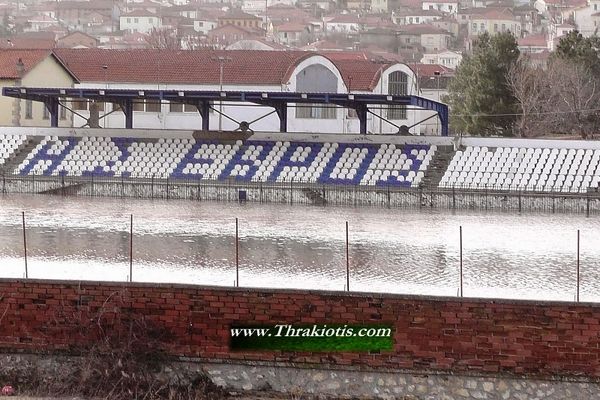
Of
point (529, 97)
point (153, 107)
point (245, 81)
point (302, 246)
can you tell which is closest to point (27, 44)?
point (153, 107)

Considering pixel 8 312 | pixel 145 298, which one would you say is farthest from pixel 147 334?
pixel 8 312

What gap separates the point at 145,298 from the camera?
903 inches

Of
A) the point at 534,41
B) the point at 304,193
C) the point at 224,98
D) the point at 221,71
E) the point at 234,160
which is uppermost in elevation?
the point at 534,41

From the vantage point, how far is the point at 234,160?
5081cm

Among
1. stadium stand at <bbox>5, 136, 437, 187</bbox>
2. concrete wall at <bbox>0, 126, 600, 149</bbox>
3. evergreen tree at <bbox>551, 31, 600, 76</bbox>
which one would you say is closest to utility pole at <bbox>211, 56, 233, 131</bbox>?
concrete wall at <bbox>0, 126, 600, 149</bbox>

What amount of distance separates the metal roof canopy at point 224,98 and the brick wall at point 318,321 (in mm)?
27932

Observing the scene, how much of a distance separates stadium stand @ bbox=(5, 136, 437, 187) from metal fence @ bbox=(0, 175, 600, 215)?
1002mm

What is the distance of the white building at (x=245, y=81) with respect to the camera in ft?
201

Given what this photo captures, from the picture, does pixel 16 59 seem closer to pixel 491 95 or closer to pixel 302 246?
pixel 491 95

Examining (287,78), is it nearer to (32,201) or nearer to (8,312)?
(32,201)

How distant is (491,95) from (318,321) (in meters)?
49.5

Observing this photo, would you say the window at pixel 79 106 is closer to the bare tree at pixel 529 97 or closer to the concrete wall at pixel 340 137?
the concrete wall at pixel 340 137

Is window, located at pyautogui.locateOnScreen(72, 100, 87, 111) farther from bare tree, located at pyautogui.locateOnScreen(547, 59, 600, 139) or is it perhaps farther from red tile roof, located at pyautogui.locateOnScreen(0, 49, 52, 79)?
bare tree, located at pyautogui.locateOnScreen(547, 59, 600, 139)

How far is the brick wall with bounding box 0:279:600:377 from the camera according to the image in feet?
71.8
